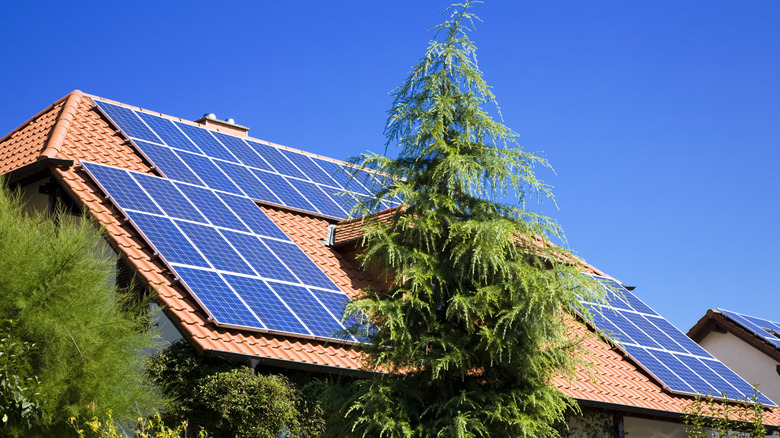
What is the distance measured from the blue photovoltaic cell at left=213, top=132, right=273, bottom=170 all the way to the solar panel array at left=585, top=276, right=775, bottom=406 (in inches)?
310

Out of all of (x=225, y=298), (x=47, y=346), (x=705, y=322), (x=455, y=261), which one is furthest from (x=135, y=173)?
(x=705, y=322)

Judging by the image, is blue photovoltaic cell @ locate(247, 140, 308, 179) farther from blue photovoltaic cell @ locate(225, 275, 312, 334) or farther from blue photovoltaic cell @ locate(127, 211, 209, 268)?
blue photovoltaic cell @ locate(225, 275, 312, 334)

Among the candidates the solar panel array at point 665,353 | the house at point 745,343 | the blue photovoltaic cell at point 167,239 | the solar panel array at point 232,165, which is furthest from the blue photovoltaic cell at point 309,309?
the house at point 745,343

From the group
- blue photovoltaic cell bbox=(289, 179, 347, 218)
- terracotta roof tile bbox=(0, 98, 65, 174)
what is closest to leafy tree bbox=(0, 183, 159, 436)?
terracotta roof tile bbox=(0, 98, 65, 174)

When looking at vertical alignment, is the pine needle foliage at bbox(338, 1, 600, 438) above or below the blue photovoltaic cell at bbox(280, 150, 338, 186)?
below

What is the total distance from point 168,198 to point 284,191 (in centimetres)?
398

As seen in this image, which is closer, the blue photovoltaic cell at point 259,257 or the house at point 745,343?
the blue photovoltaic cell at point 259,257

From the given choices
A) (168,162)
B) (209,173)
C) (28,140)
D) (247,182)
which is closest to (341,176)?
(247,182)

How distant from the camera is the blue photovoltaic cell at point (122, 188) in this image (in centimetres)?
1603

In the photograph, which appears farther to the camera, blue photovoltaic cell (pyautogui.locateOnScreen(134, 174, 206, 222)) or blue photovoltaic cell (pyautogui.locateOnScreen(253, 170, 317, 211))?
blue photovoltaic cell (pyautogui.locateOnScreen(253, 170, 317, 211))

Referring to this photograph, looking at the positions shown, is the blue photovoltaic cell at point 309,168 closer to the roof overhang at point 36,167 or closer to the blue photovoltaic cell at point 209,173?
the blue photovoltaic cell at point 209,173

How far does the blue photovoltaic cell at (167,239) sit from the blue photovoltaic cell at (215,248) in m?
0.18

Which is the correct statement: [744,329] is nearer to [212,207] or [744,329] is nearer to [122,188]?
[212,207]

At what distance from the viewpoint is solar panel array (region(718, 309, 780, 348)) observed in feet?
96.3
